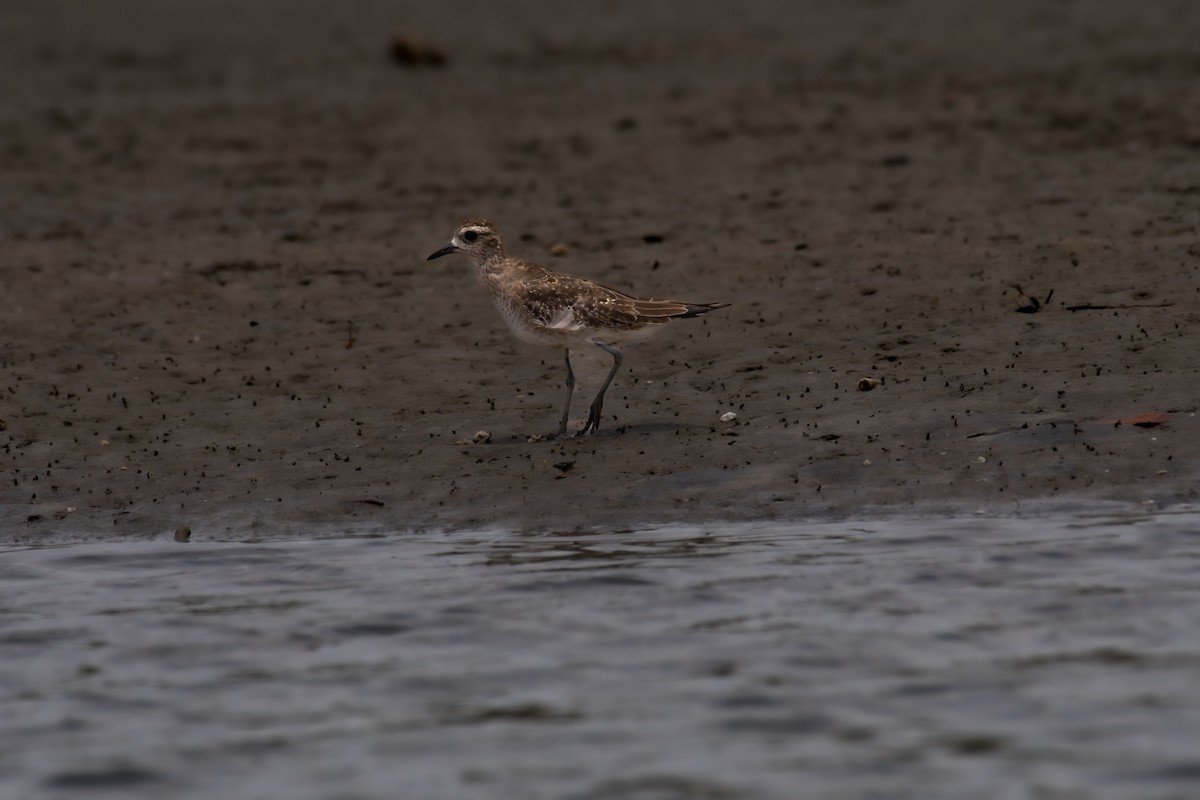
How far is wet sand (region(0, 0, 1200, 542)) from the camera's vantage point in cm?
945

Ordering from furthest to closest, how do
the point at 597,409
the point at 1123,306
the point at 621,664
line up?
the point at 1123,306
the point at 597,409
the point at 621,664

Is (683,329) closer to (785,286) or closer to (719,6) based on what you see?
(785,286)

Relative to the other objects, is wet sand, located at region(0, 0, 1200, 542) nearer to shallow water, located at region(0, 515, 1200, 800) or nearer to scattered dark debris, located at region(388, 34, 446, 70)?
scattered dark debris, located at region(388, 34, 446, 70)

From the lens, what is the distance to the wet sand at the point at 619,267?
9.45 m

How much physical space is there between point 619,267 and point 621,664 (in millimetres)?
6762

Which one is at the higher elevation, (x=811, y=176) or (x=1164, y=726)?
(x=811, y=176)

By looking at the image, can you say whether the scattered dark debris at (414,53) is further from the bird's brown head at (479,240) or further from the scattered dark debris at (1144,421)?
the scattered dark debris at (1144,421)

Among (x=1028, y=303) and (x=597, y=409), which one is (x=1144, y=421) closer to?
(x=1028, y=303)

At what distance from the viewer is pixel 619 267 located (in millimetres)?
13242

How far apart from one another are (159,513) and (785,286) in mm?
4846

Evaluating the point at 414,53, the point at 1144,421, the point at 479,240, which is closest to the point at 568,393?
the point at 479,240

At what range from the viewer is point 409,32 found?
899 inches

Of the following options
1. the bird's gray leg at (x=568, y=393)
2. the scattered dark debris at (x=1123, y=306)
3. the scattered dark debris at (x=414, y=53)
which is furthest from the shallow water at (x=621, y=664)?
the scattered dark debris at (x=414, y=53)

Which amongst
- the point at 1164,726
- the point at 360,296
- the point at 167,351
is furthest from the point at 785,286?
the point at 1164,726
